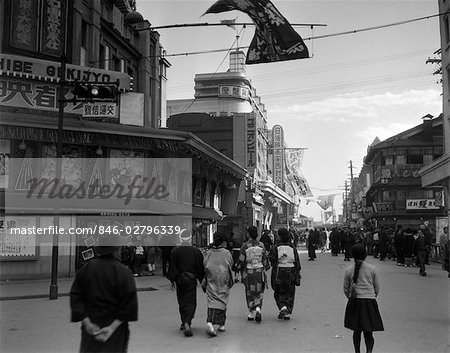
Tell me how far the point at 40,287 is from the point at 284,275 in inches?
328

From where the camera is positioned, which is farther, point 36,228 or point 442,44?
point 442,44

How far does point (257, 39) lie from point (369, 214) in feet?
146

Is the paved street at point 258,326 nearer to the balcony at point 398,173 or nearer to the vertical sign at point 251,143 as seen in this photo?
the vertical sign at point 251,143

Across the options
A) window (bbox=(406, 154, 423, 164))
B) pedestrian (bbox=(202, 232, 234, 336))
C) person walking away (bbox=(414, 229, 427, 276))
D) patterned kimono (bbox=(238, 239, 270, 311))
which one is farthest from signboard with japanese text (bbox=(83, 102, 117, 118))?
window (bbox=(406, 154, 423, 164))

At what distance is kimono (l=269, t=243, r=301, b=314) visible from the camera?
406 inches

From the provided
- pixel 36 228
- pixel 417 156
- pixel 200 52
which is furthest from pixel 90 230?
pixel 417 156

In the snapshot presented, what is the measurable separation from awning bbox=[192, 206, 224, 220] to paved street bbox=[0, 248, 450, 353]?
35.3 feet

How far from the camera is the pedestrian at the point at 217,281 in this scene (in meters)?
9.09

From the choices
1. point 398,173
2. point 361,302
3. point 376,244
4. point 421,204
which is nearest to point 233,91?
point 398,173

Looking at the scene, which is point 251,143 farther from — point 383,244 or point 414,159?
point 383,244

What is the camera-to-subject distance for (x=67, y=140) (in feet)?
60.6

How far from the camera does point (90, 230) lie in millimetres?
18922

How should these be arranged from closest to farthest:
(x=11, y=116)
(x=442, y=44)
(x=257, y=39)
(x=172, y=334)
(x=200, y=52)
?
(x=172, y=334)
(x=257, y=39)
(x=200, y=52)
(x=11, y=116)
(x=442, y=44)

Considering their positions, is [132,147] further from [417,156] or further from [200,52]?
[417,156]
